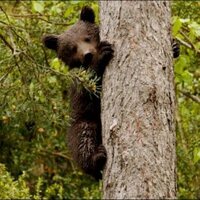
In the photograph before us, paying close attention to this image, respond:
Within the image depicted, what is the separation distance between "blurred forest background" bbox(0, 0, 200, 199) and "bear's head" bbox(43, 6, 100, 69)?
0.44 ft

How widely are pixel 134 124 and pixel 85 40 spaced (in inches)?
83.8

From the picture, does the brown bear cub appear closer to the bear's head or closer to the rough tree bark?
the bear's head

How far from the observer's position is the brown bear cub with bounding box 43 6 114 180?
422 cm

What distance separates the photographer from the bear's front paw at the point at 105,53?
12.0 feet

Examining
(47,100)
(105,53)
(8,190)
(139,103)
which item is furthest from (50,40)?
(139,103)

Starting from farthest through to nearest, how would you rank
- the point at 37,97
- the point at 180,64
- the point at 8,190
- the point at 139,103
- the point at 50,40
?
the point at 50,40, the point at 180,64, the point at 8,190, the point at 37,97, the point at 139,103

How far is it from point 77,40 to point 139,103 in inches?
87.7

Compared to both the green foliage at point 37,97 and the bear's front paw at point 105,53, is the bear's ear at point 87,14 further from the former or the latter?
the bear's front paw at point 105,53

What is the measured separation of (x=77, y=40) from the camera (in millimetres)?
5441

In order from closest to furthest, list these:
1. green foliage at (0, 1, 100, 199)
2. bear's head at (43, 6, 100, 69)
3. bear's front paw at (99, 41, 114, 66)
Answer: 1. bear's front paw at (99, 41, 114, 66)
2. green foliage at (0, 1, 100, 199)
3. bear's head at (43, 6, 100, 69)

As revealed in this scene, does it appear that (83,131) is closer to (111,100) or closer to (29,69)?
(29,69)

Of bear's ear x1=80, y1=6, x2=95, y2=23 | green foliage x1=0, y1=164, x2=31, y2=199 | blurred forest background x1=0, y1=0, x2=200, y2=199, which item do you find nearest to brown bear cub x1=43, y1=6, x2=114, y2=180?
bear's ear x1=80, y1=6, x2=95, y2=23

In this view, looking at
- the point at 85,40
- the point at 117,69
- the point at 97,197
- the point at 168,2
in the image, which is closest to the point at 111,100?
the point at 117,69

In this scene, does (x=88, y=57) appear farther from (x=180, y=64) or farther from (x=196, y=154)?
(x=196, y=154)
